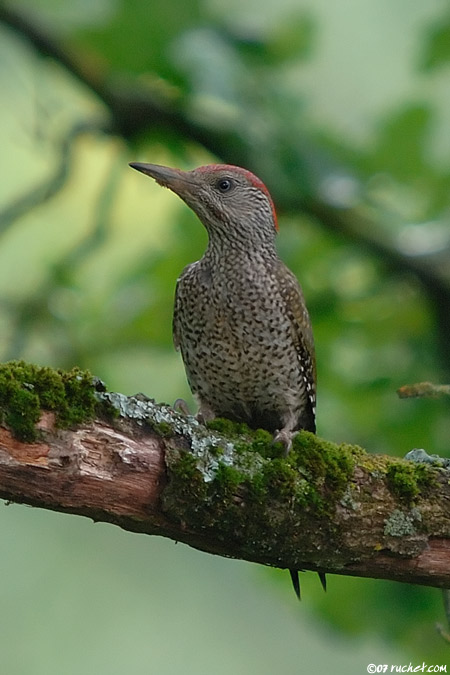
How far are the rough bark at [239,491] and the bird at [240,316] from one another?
0.87 metres

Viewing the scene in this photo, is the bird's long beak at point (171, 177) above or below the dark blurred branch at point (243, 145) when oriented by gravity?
below

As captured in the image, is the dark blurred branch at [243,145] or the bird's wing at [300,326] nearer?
the bird's wing at [300,326]

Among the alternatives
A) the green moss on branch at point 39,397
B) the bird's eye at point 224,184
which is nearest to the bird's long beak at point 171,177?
the bird's eye at point 224,184

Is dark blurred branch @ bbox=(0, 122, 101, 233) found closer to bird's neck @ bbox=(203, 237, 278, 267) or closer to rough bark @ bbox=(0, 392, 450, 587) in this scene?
bird's neck @ bbox=(203, 237, 278, 267)

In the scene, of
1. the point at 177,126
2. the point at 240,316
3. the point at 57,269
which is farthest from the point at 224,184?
the point at 57,269

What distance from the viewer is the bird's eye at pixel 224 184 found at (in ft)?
15.1

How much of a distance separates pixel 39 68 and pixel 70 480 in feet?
11.7

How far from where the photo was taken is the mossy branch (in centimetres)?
283

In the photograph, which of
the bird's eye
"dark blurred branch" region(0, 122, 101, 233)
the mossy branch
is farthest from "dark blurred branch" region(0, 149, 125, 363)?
the mossy branch

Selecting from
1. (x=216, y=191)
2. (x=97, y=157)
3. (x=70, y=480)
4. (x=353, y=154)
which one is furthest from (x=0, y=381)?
(x=97, y=157)

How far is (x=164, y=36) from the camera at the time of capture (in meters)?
4.95

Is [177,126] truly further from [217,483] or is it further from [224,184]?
[217,483]

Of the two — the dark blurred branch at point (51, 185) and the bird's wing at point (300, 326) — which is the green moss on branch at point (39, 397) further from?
the dark blurred branch at point (51, 185)

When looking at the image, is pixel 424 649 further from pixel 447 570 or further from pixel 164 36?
pixel 164 36
